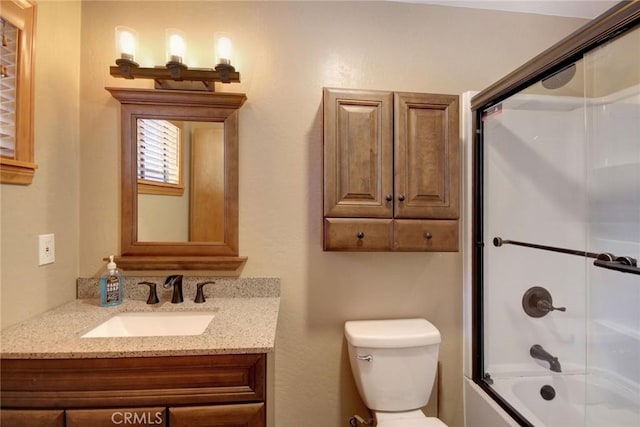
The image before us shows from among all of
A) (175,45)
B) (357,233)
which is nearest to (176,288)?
(357,233)

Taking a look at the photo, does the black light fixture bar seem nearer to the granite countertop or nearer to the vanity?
the granite countertop

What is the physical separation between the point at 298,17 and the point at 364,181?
95cm

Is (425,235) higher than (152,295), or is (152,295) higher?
(425,235)

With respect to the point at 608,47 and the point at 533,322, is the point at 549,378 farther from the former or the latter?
the point at 608,47

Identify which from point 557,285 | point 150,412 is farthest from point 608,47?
point 150,412

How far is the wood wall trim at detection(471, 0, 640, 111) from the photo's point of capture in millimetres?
896

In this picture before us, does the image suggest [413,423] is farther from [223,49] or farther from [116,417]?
[223,49]

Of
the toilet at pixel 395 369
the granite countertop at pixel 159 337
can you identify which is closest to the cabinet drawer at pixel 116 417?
the granite countertop at pixel 159 337

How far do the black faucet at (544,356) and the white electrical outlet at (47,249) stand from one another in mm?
2409

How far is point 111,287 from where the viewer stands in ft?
4.56

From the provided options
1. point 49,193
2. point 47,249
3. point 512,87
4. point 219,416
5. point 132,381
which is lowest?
point 219,416

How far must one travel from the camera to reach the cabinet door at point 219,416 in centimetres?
97

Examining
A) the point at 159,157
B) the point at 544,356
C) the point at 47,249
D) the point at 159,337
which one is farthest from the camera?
the point at 544,356

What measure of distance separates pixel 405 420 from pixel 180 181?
5.02 feet
